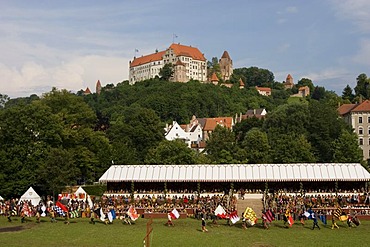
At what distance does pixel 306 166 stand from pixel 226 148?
61.4ft

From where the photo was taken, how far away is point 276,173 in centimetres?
4050

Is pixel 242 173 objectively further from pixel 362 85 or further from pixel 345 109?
pixel 362 85

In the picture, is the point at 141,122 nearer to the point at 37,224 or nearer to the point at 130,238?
the point at 37,224

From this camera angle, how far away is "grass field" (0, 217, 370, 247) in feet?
A: 73.4

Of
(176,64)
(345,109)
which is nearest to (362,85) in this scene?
(345,109)

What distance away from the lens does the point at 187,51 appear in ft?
537

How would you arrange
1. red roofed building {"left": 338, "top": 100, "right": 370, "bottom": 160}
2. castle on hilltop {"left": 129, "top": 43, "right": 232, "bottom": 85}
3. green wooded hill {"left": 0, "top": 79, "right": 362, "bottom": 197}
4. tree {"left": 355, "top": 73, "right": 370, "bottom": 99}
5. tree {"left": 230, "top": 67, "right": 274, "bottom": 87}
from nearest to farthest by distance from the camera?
green wooded hill {"left": 0, "top": 79, "right": 362, "bottom": 197} < red roofed building {"left": 338, "top": 100, "right": 370, "bottom": 160} < tree {"left": 355, "top": 73, "right": 370, "bottom": 99} < castle on hilltop {"left": 129, "top": 43, "right": 232, "bottom": 85} < tree {"left": 230, "top": 67, "right": 274, "bottom": 87}

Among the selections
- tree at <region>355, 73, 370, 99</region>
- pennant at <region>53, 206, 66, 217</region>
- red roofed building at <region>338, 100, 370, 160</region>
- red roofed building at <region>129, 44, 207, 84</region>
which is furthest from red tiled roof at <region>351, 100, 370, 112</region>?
red roofed building at <region>129, 44, 207, 84</region>

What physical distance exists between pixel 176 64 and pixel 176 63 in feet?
1.69

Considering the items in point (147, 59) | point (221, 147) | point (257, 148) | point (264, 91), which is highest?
point (147, 59)

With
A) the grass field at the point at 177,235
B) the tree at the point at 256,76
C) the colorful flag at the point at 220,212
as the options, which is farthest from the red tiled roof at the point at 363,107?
the tree at the point at 256,76

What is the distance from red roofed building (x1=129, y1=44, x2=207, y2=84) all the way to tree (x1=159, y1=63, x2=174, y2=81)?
2094 millimetres

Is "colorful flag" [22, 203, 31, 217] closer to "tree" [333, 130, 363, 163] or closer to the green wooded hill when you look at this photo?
the green wooded hill

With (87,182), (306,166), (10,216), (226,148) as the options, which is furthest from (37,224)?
(226,148)
